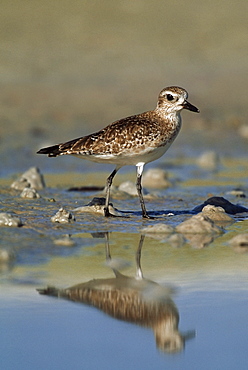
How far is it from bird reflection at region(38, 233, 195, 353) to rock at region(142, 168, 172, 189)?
19.1 feet

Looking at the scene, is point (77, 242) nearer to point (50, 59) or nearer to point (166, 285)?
point (166, 285)

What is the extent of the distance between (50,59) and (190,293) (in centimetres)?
1803

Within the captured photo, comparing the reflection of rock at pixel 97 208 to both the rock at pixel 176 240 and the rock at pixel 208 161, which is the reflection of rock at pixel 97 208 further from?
the rock at pixel 208 161

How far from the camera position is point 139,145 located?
10570 millimetres

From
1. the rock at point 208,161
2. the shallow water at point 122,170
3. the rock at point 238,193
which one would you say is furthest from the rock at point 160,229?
the rock at point 208,161

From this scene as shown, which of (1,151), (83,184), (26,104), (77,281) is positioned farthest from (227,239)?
(26,104)

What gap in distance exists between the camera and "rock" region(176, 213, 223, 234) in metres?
9.63

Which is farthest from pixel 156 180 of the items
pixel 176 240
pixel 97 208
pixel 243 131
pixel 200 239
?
pixel 243 131

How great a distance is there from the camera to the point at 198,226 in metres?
9.64

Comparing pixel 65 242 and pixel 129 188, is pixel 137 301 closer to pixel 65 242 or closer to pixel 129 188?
pixel 65 242

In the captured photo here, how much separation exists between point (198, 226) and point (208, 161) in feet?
21.4

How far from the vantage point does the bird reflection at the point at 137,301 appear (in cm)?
634

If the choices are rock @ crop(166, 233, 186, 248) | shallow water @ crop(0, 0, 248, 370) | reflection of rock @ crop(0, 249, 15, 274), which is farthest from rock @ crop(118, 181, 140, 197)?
reflection of rock @ crop(0, 249, 15, 274)

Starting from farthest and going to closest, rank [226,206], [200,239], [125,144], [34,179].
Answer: [34,179], [226,206], [125,144], [200,239]
